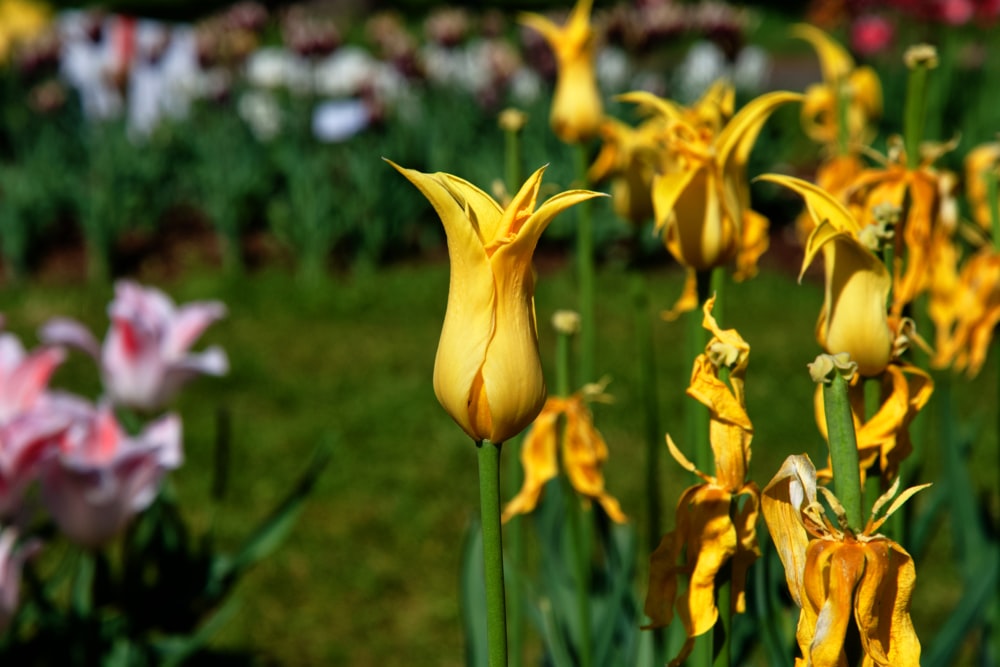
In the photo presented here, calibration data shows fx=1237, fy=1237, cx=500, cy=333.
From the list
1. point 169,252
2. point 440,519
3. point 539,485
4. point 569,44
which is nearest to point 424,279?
point 169,252

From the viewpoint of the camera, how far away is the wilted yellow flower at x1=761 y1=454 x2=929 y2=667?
2.66 ft

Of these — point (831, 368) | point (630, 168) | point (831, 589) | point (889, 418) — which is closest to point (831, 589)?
point (831, 589)

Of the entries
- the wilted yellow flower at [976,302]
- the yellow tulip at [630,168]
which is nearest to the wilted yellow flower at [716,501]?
the wilted yellow flower at [976,302]

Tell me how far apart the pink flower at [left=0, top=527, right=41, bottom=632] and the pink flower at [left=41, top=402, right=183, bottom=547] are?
0.08m

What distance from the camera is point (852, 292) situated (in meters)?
1.02

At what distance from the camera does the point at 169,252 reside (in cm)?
580

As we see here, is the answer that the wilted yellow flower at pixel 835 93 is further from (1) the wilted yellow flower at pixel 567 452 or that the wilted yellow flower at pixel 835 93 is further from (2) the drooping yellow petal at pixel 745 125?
(1) the wilted yellow flower at pixel 567 452

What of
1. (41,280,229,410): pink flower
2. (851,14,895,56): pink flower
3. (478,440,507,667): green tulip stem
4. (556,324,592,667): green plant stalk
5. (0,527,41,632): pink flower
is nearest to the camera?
(478,440,507,667): green tulip stem

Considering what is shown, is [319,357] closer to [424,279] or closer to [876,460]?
[424,279]

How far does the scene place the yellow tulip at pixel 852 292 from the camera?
1014mm

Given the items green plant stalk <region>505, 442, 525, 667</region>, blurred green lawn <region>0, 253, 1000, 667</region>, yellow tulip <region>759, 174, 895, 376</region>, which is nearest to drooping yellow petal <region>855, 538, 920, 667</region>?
yellow tulip <region>759, 174, 895, 376</region>

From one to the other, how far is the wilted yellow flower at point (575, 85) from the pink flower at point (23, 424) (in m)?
0.84

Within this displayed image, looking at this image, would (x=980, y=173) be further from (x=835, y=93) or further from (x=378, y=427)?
(x=378, y=427)

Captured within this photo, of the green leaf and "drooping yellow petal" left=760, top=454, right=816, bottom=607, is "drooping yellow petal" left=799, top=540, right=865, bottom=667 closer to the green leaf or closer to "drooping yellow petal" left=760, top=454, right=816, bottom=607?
"drooping yellow petal" left=760, top=454, right=816, bottom=607
